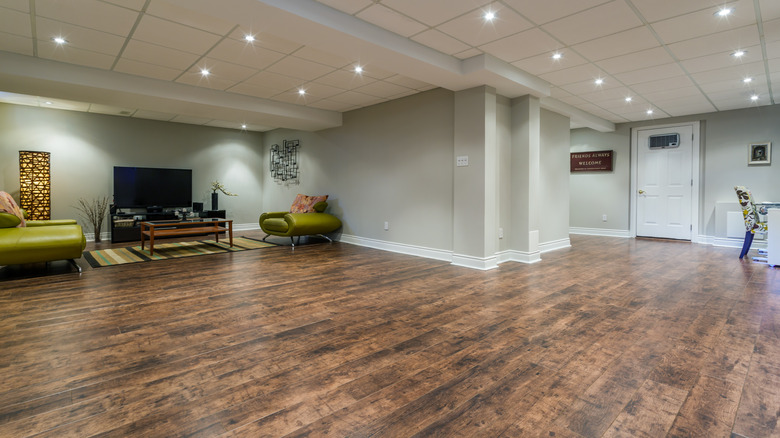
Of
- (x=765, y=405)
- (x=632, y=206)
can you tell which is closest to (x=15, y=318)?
(x=765, y=405)

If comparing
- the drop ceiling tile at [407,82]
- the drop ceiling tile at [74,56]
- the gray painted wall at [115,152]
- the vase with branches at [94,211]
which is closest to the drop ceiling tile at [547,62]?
the drop ceiling tile at [407,82]

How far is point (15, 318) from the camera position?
2637 mm

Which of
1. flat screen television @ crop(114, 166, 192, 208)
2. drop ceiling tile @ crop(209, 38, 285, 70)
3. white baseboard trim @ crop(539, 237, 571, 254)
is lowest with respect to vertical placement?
white baseboard trim @ crop(539, 237, 571, 254)

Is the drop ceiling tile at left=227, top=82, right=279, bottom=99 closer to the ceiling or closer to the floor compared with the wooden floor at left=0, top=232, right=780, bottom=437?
closer to the ceiling

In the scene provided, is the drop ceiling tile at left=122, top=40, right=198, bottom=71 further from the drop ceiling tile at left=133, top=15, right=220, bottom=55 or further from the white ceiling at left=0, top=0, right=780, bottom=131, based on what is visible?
the drop ceiling tile at left=133, top=15, right=220, bottom=55

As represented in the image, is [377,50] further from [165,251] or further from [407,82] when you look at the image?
[165,251]

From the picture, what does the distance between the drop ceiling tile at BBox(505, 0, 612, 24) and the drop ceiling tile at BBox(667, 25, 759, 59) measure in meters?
1.43

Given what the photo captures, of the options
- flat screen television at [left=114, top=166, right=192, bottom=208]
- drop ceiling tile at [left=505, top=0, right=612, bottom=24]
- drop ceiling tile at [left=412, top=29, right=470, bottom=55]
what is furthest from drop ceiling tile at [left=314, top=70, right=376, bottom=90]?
flat screen television at [left=114, top=166, right=192, bottom=208]

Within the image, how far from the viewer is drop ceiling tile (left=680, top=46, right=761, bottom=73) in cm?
380

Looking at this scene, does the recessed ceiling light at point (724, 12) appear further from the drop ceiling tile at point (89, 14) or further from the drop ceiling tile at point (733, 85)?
the drop ceiling tile at point (89, 14)

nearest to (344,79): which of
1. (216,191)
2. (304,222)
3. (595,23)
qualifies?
(304,222)

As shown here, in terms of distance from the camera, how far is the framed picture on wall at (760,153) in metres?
6.01

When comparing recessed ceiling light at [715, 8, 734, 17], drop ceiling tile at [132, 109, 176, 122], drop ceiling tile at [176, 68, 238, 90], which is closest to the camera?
recessed ceiling light at [715, 8, 734, 17]

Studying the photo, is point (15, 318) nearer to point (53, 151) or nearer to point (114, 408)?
point (114, 408)
